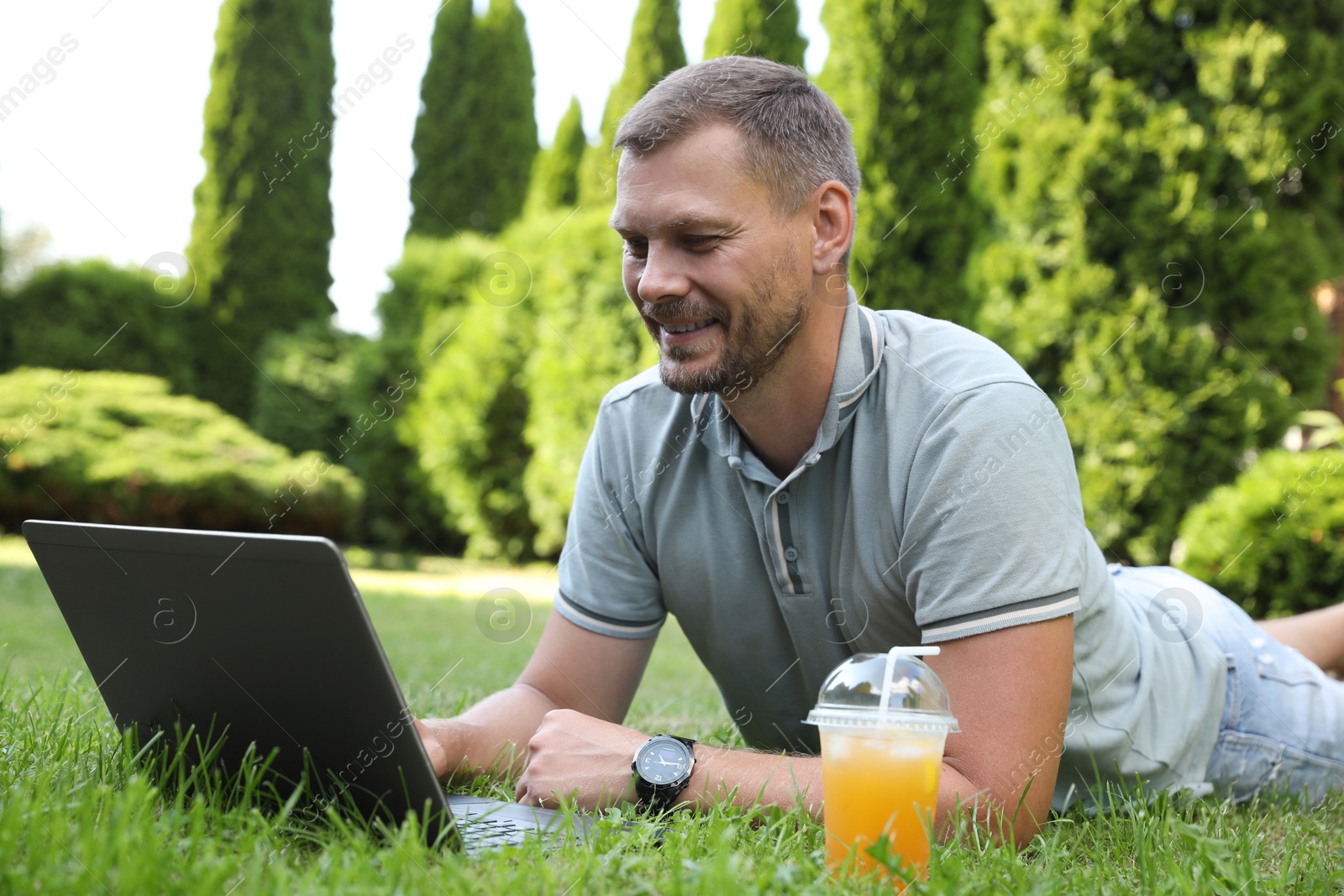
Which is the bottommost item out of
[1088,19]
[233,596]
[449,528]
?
[449,528]

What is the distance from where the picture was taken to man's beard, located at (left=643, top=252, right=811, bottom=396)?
1.96 metres

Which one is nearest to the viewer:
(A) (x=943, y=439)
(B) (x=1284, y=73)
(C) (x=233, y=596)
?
(C) (x=233, y=596)

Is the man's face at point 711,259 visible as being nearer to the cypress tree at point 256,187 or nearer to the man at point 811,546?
the man at point 811,546

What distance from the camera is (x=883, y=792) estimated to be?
54.1 inches

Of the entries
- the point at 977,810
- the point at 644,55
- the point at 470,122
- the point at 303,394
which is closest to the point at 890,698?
the point at 977,810

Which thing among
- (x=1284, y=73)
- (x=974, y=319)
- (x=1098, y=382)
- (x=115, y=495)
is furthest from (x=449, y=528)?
(x=1284, y=73)

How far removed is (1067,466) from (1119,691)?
0.60m

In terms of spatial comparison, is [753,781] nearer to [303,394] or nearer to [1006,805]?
[1006,805]

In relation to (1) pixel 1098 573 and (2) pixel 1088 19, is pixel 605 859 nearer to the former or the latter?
(1) pixel 1098 573

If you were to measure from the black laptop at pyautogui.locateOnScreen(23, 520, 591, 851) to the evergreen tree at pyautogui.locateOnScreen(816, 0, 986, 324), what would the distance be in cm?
763

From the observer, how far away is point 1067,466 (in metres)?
1.86

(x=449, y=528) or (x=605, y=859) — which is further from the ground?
(x=605, y=859)

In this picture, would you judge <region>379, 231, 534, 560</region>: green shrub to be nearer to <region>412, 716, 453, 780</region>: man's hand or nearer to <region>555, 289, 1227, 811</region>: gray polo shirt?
<region>555, 289, 1227, 811</region>: gray polo shirt

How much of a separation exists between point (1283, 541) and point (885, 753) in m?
4.45
